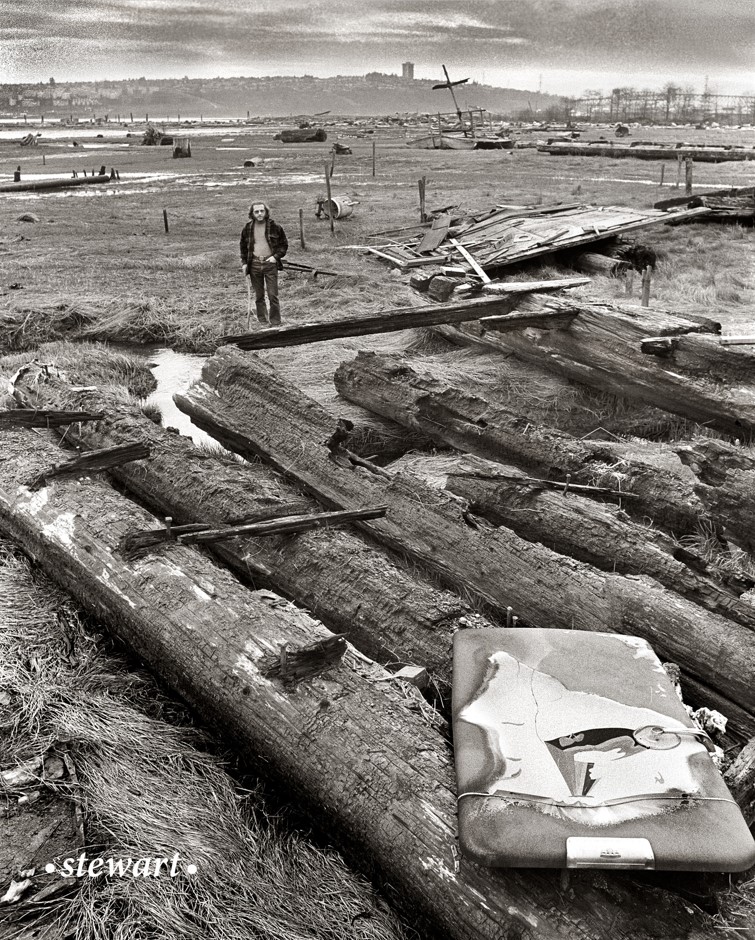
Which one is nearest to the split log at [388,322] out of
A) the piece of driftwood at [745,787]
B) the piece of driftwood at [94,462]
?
the piece of driftwood at [94,462]

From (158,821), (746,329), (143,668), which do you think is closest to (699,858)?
(158,821)

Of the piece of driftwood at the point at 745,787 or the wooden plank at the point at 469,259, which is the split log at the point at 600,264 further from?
the piece of driftwood at the point at 745,787

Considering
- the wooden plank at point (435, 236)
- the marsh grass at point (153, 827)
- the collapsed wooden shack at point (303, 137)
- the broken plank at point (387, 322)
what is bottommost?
the marsh grass at point (153, 827)

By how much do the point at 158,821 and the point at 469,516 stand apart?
2489 millimetres

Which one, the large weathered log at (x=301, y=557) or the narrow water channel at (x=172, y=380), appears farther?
the narrow water channel at (x=172, y=380)

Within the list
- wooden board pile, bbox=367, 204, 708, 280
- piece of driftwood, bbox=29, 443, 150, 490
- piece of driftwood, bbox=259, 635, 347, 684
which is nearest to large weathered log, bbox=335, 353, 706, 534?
piece of driftwood, bbox=29, 443, 150, 490

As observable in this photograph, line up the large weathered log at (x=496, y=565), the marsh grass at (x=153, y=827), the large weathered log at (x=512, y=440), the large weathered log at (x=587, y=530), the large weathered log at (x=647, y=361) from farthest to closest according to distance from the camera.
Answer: the large weathered log at (x=647, y=361), the large weathered log at (x=512, y=440), the large weathered log at (x=587, y=530), the large weathered log at (x=496, y=565), the marsh grass at (x=153, y=827)

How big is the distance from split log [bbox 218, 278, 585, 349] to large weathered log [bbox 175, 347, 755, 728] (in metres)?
1.70

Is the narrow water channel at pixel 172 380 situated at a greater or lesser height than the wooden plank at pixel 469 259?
lesser

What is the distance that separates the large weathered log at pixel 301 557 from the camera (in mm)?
4043

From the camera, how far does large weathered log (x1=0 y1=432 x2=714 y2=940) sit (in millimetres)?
2582

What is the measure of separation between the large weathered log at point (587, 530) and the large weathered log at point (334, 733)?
5.94 feet

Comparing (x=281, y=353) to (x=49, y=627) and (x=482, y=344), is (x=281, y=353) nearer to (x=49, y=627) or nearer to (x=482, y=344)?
(x=482, y=344)

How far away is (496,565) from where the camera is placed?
452 centimetres
